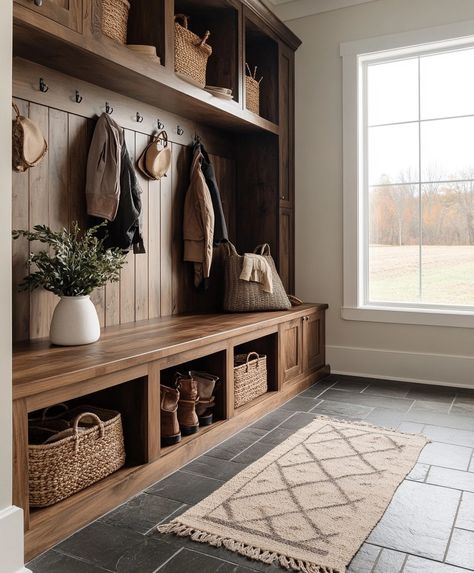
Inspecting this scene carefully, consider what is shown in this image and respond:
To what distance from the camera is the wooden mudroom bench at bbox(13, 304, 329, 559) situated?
1.82 metres

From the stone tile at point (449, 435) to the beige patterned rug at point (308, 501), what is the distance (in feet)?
0.32

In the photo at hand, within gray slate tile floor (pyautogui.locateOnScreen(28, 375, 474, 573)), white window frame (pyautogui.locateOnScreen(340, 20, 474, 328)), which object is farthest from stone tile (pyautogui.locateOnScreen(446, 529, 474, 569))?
white window frame (pyautogui.locateOnScreen(340, 20, 474, 328))

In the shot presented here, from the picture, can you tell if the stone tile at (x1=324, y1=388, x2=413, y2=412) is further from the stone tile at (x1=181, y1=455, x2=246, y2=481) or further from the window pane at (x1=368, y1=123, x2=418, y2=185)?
the window pane at (x1=368, y1=123, x2=418, y2=185)

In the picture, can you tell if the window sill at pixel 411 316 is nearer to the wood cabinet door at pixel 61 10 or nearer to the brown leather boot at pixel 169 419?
the brown leather boot at pixel 169 419

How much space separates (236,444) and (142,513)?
0.84m

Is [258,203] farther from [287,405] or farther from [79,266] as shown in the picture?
[79,266]

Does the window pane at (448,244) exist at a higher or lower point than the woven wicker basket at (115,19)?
lower

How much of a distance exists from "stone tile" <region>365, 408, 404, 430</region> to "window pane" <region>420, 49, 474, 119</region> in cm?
219

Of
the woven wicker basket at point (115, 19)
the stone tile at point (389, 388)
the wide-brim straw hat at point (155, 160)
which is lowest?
the stone tile at point (389, 388)

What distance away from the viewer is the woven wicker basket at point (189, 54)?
3.12 metres

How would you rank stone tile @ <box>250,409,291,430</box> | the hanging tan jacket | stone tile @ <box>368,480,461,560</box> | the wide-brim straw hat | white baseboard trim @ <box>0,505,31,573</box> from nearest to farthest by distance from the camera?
1. white baseboard trim @ <box>0,505,31,573</box>
2. stone tile @ <box>368,480,461,560</box>
3. stone tile @ <box>250,409,291,430</box>
4. the wide-brim straw hat
5. the hanging tan jacket

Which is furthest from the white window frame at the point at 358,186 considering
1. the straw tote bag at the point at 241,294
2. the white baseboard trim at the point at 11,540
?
the white baseboard trim at the point at 11,540

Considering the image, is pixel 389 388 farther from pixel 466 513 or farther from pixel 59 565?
pixel 59 565

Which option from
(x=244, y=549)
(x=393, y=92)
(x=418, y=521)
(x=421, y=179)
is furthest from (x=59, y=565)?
(x=393, y=92)
